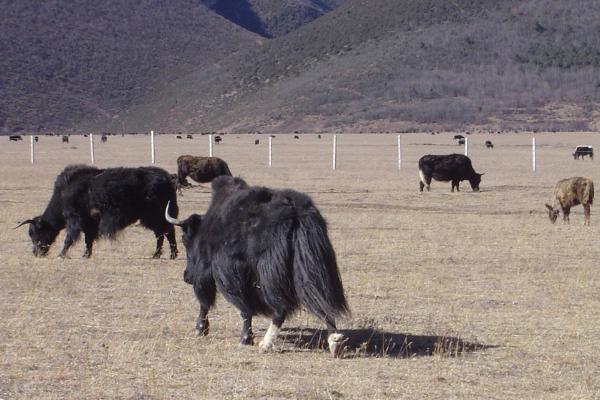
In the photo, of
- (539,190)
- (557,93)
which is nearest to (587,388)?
(539,190)

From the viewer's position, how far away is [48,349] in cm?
802

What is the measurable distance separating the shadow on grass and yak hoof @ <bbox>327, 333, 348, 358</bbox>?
145 millimetres

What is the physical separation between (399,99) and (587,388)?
298ft

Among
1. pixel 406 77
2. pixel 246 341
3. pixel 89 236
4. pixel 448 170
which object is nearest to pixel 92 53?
pixel 406 77

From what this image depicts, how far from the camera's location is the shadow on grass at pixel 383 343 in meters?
8.11

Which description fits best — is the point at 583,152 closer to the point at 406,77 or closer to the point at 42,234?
the point at 42,234

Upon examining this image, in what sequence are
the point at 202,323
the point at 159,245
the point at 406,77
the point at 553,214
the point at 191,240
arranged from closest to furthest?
the point at 202,323 → the point at 191,240 → the point at 159,245 → the point at 553,214 → the point at 406,77

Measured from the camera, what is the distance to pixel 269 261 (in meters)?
7.88

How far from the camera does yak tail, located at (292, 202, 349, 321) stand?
773 cm

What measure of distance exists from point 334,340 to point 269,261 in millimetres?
750

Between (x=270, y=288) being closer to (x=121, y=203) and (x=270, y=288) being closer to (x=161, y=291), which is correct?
(x=161, y=291)

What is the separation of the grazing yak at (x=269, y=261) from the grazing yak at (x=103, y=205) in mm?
4926

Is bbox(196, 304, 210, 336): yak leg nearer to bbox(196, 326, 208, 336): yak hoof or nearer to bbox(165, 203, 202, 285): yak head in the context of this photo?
bbox(196, 326, 208, 336): yak hoof

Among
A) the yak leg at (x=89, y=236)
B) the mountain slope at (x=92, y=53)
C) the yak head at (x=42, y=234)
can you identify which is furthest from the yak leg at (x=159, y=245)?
the mountain slope at (x=92, y=53)
